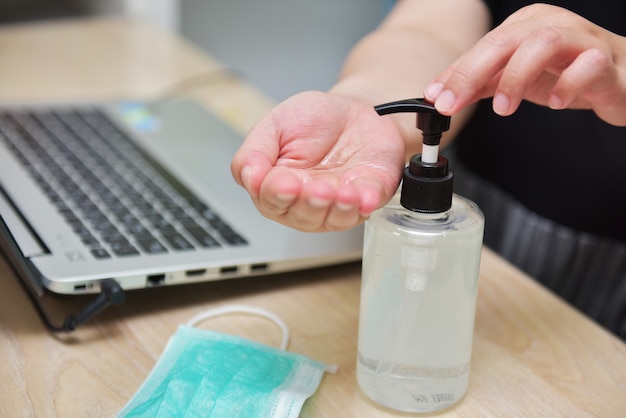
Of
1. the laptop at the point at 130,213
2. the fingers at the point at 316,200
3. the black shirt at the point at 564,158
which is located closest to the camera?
the fingers at the point at 316,200

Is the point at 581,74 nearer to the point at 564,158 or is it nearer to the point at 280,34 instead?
the point at 564,158

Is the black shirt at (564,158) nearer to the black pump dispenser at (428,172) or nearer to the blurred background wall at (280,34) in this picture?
the black pump dispenser at (428,172)

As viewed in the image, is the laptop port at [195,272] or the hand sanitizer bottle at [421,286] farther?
the laptop port at [195,272]

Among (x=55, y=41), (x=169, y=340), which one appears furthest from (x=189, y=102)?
(x=169, y=340)

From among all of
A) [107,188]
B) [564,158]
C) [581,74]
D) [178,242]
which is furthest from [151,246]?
[564,158]

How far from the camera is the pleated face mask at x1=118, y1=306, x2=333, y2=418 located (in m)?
0.47

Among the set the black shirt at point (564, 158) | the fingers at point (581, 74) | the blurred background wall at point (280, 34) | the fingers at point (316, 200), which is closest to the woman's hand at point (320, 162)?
the fingers at point (316, 200)

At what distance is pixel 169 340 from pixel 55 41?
32.7 inches

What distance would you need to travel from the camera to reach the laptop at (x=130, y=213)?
0.56 metres

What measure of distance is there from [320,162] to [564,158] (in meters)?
0.41

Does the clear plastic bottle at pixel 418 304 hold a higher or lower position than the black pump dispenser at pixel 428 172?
lower

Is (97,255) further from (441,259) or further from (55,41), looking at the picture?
(55,41)

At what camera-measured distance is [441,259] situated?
0.45 meters

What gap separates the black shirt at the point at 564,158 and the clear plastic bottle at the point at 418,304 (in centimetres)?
37
